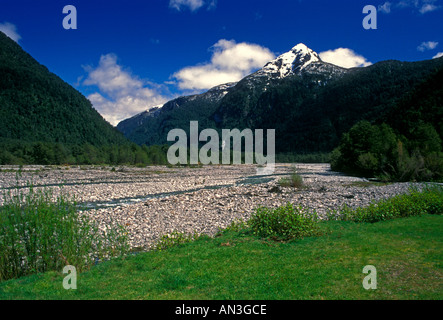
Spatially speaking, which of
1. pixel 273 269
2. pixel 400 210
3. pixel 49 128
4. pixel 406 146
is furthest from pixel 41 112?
pixel 273 269

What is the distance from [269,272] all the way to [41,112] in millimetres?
187768

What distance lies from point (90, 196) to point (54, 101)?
17471 cm

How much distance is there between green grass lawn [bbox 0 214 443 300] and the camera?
5.97 m

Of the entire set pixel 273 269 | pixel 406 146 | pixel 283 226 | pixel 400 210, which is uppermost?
pixel 406 146

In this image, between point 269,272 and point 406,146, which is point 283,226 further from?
point 406,146

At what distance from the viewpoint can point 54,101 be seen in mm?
Result: 174250

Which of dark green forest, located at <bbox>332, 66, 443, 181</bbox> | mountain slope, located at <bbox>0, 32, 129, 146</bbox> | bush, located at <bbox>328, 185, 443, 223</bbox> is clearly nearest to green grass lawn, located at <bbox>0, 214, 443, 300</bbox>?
bush, located at <bbox>328, 185, 443, 223</bbox>

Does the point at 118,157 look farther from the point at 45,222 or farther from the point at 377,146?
the point at 45,222

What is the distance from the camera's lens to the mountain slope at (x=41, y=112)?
473ft

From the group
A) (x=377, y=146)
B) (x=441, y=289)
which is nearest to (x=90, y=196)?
(x=441, y=289)

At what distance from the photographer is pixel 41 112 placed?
162 meters

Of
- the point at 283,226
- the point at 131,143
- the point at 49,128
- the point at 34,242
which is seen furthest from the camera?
the point at 131,143

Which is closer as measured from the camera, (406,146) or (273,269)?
(273,269)

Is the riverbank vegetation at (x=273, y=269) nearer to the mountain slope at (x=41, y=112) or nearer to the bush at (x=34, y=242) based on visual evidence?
the bush at (x=34, y=242)
